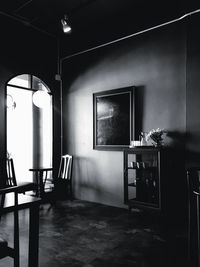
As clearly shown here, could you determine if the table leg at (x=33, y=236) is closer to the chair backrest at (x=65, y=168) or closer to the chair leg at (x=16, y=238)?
the chair leg at (x=16, y=238)

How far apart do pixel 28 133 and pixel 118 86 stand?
3.05 meters

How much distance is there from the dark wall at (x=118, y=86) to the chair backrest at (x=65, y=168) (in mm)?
265

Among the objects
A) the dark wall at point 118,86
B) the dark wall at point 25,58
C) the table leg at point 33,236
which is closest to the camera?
the table leg at point 33,236

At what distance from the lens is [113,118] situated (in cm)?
450

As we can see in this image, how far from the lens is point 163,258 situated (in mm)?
2404

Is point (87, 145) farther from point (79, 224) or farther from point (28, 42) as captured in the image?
point (28, 42)

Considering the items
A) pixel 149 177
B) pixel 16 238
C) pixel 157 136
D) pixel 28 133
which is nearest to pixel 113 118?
pixel 157 136

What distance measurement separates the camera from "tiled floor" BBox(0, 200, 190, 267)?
7.73 ft

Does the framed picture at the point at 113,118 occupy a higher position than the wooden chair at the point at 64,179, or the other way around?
the framed picture at the point at 113,118

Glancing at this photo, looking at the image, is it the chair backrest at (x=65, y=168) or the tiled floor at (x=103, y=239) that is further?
the chair backrest at (x=65, y=168)

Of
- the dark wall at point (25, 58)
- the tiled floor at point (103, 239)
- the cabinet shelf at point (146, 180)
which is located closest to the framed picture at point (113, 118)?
the cabinet shelf at point (146, 180)

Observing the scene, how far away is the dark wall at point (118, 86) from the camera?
381cm

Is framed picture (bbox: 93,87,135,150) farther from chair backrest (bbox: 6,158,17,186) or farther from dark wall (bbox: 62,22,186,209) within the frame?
chair backrest (bbox: 6,158,17,186)

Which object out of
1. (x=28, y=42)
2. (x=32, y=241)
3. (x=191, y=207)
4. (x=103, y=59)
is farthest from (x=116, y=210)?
(x=28, y=42)
